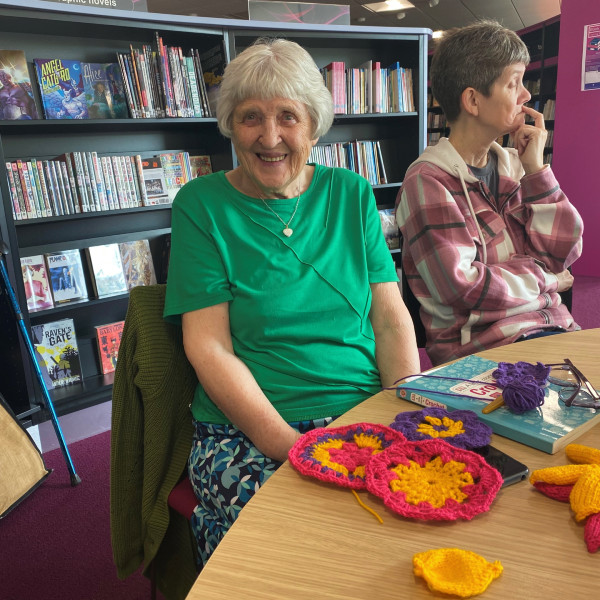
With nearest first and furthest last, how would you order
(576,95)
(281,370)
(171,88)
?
(281,370) → (171,88) → (576,95)

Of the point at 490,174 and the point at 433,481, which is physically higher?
the point at 490,174

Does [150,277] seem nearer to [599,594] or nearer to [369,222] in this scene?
[369,222]

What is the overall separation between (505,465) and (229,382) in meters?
0.58

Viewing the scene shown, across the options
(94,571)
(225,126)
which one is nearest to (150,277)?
(94,571)

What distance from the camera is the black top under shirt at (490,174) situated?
1.69 meters

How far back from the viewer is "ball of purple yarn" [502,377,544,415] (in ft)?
2.58

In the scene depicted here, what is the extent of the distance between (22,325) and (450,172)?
1.63m

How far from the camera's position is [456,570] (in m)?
0.52

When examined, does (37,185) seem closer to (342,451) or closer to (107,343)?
(107,343)

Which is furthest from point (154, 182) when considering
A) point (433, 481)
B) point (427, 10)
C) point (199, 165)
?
point (427, 10)

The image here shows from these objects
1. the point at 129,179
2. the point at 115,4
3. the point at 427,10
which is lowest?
the point at 129,179

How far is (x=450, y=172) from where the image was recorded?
1.57 meters

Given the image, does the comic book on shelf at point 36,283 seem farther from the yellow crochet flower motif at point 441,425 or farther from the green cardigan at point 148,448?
the yellow crochet flower motif at point 441,425

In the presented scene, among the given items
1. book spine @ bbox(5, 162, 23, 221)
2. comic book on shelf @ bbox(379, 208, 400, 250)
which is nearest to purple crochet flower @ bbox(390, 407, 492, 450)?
book spine @ bbox(5, 162, 23, 221)
